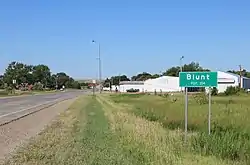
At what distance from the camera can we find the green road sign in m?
14.0

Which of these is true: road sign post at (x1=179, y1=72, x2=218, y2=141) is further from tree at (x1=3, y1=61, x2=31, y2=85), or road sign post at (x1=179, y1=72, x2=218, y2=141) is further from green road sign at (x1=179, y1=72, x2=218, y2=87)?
tree at (x1=3, y1=61, x2=31, y2=85)

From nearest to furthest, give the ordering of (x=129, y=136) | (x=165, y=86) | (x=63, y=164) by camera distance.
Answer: (x=63, y=164)
(x=129, y=136)
(x=165, y=86)

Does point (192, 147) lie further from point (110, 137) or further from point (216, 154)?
point (110, 137)

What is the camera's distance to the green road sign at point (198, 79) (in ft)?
45.8

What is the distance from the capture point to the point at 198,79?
14.0 meters

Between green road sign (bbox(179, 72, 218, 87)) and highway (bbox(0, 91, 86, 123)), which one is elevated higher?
green road sign (bbox(179, 72, 218, 87))

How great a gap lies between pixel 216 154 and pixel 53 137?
7022 mm

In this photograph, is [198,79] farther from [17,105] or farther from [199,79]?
[17,105]

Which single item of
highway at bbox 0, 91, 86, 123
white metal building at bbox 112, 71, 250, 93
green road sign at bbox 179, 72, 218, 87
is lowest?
highway at bbox 0, 91, 86, 123

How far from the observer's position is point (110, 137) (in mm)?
16406

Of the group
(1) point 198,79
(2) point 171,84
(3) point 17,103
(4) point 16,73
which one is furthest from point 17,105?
(4) point 16,73

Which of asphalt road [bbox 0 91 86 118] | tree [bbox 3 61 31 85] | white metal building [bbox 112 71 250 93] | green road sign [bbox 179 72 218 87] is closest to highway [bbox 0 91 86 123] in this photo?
asphalt road [bbox 0 91 86 118]

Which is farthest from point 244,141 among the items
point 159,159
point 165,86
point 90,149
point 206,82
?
point 165,86

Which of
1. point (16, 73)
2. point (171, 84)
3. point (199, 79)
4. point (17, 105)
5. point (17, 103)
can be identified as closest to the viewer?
point (199, 79)
